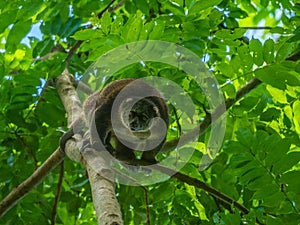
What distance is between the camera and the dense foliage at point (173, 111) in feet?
7.06

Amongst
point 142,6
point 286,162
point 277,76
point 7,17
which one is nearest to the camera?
point 286,162

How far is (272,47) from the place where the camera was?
2.31m

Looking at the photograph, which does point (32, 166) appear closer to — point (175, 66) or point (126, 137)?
point (126, 137)

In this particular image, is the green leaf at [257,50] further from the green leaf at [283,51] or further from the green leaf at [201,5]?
the green leaf at [201,5]

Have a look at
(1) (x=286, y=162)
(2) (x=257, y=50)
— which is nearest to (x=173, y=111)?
(2) (x=257, y=50)

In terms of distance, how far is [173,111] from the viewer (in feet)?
9.37

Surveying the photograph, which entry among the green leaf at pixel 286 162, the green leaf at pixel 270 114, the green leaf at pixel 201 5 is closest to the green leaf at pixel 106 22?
the green leaf at pixel 201 5

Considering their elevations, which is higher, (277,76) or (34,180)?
(277,76)

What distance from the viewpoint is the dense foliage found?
215cm

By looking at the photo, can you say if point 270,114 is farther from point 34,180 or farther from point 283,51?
point 34,180

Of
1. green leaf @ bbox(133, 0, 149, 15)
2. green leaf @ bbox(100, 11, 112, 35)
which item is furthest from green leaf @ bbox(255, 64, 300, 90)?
green leaf @ bbox(133, 0, 149, 15)

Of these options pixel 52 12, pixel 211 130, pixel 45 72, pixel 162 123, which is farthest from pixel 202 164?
pixel 52 12

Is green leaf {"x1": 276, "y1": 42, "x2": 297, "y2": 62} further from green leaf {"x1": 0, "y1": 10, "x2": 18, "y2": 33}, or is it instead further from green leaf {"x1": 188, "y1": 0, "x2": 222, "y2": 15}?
green leaf {"x1": 0, "y1": 10, "x2": 18, "y2": 33}

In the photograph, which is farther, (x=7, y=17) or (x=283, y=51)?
(x=7, y=17)
